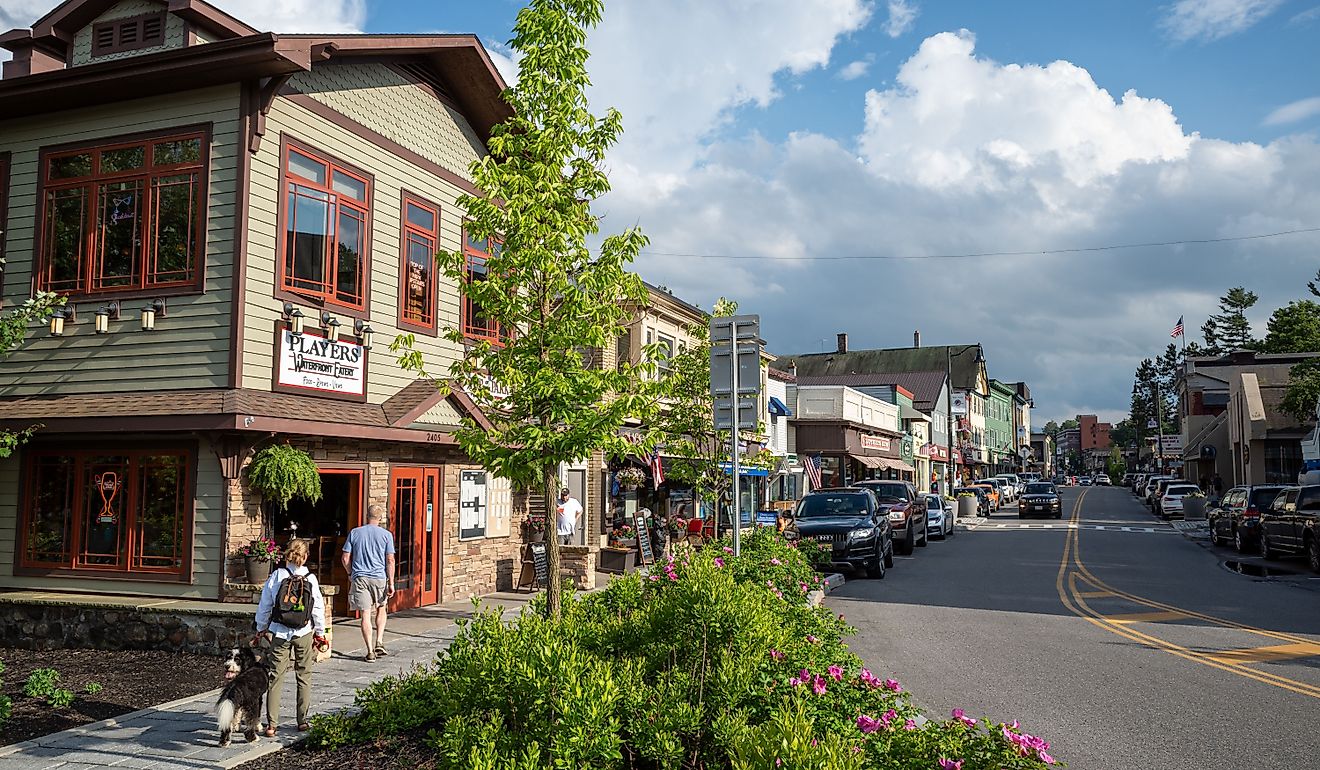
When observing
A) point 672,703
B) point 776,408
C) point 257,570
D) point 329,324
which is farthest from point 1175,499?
point 672,703

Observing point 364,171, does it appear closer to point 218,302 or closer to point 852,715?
point 218,302

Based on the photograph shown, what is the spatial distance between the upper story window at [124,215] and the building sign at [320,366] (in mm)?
1417

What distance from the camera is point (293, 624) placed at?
759 cm

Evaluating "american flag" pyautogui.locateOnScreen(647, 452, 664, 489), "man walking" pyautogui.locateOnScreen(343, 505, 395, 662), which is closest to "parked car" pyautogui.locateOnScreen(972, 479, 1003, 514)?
"american flag" pyautogui.locateOnScreen(647, 452, 664, 489)

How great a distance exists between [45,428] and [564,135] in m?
7.88

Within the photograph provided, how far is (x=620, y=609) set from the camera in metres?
7.35

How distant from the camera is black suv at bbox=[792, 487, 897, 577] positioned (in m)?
19.0

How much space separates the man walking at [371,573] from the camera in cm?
1063

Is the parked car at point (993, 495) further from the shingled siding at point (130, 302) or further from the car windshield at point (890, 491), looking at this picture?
the shingled siding at point (130, 302)

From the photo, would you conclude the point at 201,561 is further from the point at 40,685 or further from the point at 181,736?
the point at 181,736

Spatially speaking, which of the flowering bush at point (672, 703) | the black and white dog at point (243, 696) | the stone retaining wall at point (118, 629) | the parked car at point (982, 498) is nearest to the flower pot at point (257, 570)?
the stone retaining wall at point (118, 629)

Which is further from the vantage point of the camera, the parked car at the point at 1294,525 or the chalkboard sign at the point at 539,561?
the parked car at the point at 1294,525

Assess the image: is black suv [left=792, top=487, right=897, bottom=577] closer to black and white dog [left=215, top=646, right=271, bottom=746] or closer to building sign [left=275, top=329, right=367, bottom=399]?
building sign [left=275, top=329, right=367, bottom=399]

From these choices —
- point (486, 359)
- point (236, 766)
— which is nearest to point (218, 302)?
point (486, 359)
